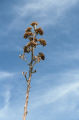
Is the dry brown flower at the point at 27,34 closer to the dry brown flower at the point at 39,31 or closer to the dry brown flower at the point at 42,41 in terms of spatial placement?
the dry brown flower at the point at 39,31

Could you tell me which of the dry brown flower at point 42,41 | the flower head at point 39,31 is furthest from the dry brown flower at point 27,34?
the dry brown flower at point 42,41

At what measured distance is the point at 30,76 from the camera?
84.2 feet

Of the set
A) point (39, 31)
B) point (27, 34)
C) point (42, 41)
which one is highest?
point (39, 31)

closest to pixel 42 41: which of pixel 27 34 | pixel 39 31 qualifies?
pixel 39 31

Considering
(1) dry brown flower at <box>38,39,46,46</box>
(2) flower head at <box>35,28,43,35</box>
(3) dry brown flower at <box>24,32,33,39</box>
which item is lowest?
(1) dry brown flower at <box>38,39,46,46</box>

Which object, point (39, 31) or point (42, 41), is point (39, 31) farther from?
A: point (42, 41)

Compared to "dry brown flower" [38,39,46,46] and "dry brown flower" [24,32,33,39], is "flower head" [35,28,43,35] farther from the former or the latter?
"dry brown flower" [38,39,46,46]

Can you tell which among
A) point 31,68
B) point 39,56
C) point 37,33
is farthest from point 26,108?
point 37,33

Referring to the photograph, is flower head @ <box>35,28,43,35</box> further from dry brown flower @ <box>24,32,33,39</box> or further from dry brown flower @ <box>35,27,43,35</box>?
dry brown flower @ <box>24,32,33,39</box>

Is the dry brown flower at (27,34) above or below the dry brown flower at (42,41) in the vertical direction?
above

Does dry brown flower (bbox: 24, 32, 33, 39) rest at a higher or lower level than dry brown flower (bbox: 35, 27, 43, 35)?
lower

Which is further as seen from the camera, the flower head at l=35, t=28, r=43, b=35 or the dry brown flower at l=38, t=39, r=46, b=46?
the flower head at l=35, t=28, r=43, b=35

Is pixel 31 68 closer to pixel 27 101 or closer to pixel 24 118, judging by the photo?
pixel 27 101

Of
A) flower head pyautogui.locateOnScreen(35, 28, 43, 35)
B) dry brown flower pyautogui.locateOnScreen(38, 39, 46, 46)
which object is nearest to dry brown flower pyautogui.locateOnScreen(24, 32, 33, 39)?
flower head pyautogui.locateOnScreen(35, 28, 43, 35)
